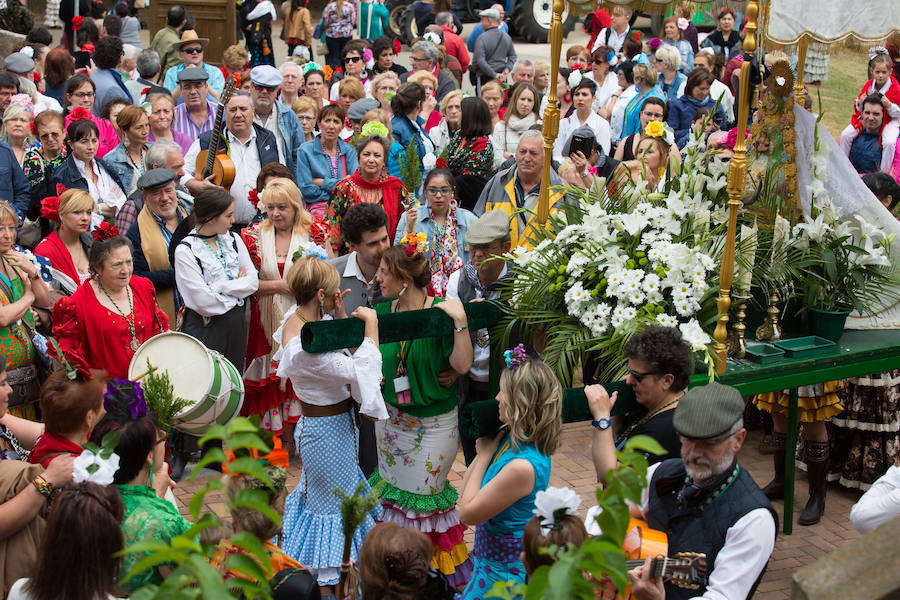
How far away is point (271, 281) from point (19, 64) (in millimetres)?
5172

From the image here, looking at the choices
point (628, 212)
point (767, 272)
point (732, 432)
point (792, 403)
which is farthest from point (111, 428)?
point (792, 403)

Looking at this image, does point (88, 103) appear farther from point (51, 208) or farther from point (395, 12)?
point (395, 12)

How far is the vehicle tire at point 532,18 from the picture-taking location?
21.7m

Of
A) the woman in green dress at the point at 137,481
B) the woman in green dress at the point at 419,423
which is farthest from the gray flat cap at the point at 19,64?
the woman in green dress at the point at 137,481

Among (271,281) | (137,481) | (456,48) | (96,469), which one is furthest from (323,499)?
(456,48)

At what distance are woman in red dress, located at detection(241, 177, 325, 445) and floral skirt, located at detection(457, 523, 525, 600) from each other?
293 cm

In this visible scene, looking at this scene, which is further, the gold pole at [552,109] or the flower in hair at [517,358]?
the gold pole at [552,109]

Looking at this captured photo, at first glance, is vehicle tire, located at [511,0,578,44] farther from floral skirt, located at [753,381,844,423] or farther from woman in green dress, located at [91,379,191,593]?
woman in green dress, located at [91,379,191,593]

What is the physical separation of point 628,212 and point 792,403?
1.62 metres

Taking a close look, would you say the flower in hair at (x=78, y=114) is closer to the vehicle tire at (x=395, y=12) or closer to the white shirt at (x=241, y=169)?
the white shirt at (x=241, y=169)

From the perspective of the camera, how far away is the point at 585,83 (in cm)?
1065

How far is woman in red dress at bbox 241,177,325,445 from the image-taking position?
22.9ft

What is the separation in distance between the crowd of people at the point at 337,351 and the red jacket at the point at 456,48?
11.3ft

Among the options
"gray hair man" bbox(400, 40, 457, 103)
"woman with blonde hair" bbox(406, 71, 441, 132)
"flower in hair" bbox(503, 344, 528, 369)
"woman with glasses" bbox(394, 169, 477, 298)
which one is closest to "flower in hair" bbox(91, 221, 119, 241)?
"woman with glasses" bbox(394, 169, 477, 298)
